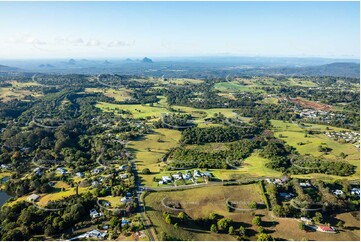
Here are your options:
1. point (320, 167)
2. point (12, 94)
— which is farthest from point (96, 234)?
point (12, 94)

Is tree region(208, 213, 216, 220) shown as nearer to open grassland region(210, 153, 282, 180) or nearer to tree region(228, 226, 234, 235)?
tree region(228, 226, 234, 235)

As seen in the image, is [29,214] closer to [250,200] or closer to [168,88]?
[250,200]

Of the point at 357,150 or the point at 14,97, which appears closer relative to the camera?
the point at 357,150

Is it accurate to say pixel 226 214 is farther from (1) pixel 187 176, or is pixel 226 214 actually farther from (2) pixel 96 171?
(2) pixel 96 171

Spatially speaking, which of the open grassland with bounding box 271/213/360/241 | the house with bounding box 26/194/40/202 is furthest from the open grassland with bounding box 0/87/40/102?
the open grassland with bounding box 271/213/360/241

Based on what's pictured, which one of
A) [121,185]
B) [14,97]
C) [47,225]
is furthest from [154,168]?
[14,97]

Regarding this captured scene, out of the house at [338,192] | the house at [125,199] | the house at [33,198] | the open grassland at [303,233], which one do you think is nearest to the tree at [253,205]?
the open grassland at [303,233]
